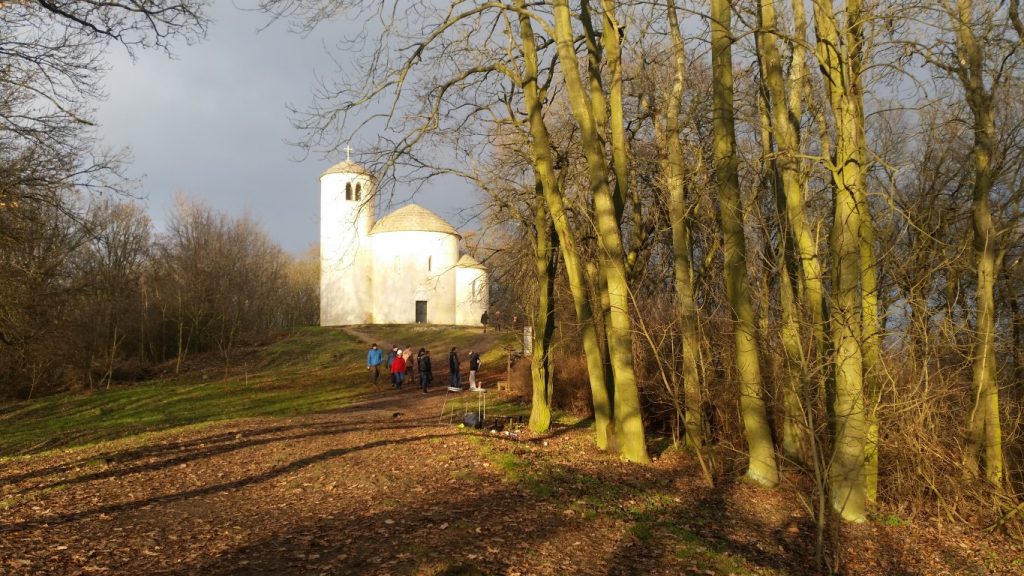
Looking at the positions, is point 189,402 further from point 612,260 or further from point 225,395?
point 612,260

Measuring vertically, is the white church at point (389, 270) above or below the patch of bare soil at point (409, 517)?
above

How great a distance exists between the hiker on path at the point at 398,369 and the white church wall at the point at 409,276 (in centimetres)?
2410

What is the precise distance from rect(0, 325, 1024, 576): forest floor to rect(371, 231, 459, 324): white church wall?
37.0 meters

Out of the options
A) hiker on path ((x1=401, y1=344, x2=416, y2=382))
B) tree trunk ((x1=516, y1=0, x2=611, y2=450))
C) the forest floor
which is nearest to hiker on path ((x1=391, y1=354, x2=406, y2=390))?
hiker on path ((x1=401, y1=344, x2=416, y2=382))

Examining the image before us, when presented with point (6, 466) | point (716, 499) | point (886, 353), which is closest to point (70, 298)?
point (6, 466)

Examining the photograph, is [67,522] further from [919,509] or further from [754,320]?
[919,509]

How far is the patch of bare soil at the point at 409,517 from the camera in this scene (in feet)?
20.7

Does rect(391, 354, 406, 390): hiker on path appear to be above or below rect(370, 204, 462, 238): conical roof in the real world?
below

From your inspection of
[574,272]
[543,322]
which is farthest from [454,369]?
[574,272]

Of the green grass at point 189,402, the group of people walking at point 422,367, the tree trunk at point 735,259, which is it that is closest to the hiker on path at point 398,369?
the group of people walking at point 422,367

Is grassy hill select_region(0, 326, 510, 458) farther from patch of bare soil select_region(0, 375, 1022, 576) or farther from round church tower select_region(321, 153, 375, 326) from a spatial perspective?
round church tower select_region(321, 153, 375, 326)

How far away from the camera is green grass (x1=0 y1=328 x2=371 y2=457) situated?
703 inches

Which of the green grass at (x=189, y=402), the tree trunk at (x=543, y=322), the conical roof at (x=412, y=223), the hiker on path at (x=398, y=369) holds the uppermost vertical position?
the conical roof at (x=412, y=223)

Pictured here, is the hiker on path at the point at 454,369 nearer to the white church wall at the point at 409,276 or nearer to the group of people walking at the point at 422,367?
the group of people walking at the point at 422,367
